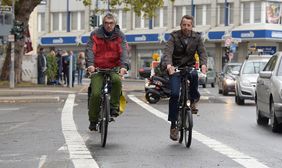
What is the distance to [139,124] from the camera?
1478 centimetres

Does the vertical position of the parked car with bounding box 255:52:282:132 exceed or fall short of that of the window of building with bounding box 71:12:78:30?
it falls short

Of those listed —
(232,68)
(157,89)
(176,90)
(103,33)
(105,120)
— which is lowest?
(157,89)

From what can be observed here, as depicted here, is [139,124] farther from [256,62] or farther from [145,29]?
[145,29]

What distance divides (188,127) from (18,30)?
830 inches

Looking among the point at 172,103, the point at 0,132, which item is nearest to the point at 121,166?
the point at 172,103

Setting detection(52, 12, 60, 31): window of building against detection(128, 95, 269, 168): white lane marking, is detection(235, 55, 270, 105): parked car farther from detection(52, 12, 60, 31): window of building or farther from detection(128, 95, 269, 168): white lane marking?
detection(52, 12, 60, 31): window of building

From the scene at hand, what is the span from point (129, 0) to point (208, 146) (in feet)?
75.3

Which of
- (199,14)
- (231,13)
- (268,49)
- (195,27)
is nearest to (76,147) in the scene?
(268,49)

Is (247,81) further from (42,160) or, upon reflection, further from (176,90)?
(42,160)

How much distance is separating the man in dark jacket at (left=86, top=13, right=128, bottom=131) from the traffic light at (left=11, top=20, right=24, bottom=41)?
19740 mm

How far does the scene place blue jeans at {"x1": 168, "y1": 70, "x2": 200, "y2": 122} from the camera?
35.5 feet

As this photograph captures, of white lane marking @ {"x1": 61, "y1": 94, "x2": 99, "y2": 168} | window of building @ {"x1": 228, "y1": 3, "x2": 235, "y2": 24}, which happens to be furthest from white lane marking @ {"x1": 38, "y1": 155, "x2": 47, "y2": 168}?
window of building @ {"x1": 228, "y1": 3, "x2": 235, "y2": 24}

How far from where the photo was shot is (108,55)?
36.5ft

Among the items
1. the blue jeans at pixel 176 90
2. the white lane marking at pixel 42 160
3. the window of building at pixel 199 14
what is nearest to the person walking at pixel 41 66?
the blue jeans at pixel 176 90
